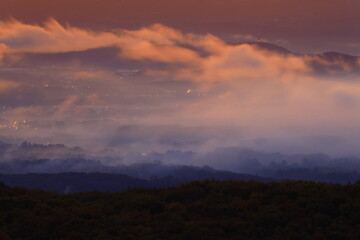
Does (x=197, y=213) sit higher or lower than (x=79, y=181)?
lower

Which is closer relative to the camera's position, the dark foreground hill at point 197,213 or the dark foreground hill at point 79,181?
the dark foreground hill at point 197,213

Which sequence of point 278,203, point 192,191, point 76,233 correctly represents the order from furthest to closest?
point 192,191 → point 278,203 → point 76,233

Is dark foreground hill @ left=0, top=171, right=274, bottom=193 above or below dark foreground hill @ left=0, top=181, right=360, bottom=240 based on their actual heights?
above

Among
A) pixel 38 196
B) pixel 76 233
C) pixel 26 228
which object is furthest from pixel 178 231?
pixel 38 196

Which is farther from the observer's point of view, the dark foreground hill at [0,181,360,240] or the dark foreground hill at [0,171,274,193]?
the dark foreground hill at [0,171,274,193]

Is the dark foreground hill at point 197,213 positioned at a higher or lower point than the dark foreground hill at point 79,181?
lower

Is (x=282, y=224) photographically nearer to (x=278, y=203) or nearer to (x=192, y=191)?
(x=278, y=203)

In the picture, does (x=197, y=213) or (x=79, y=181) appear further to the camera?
(x=79, y=181)

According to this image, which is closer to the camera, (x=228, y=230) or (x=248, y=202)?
(x=228, y=230)
